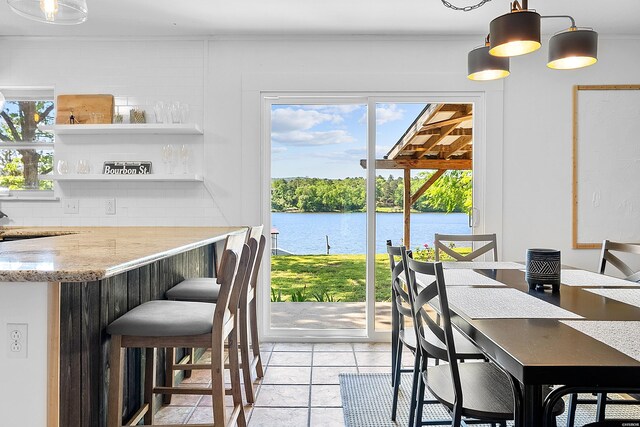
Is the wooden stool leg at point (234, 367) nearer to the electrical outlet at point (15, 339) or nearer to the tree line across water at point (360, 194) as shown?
the electrical outlet at point (15, 339)

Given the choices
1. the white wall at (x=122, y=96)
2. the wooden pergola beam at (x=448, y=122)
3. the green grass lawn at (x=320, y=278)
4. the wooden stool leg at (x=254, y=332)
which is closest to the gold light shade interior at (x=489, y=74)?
the wooden pergola beam at (x=448, y=122)

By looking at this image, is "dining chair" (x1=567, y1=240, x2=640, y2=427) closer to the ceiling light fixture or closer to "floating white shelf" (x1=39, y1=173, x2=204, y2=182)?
the ceiling light fixture

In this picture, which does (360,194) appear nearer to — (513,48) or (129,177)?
(129,177)

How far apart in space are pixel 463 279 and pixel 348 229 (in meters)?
1.86

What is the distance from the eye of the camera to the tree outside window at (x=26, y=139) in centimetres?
411

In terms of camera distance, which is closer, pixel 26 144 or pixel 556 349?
pixel 556 349

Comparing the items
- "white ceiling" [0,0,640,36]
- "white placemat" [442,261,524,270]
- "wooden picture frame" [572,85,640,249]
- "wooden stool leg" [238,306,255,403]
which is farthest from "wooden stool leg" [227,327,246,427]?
"wooden picture frame" [572,85,640,249]

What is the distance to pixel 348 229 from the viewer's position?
4055 mm

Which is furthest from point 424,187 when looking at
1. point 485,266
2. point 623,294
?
point 623,294

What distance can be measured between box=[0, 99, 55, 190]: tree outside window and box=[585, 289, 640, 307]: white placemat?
13.5ft

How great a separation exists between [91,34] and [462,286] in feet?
11.5

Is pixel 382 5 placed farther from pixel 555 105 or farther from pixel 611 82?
pixel 611 82

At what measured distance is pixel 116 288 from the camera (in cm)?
196

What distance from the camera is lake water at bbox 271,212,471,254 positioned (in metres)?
4.01
